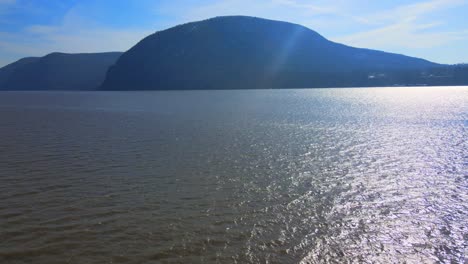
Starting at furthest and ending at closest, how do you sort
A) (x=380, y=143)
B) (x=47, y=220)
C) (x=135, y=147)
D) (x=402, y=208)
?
(x=380, y=143) → (x=135, y=147) → (x=402, y=208) → (x=47, y=220)

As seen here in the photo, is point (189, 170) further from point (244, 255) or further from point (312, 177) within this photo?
point (244, 255)

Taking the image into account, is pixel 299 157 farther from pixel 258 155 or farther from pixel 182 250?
pixel 182 250

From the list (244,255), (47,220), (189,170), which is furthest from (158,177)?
(244,255)

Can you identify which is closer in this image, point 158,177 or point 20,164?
point 158,177

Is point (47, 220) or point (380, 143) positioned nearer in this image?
point (47, 220)

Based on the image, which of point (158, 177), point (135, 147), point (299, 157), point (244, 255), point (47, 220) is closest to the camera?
point (244, 255)

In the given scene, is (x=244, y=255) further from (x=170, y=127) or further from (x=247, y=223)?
(x=170, y=127)

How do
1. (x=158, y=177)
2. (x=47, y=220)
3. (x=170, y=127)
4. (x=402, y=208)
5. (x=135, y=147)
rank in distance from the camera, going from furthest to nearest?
(x=170, y=127)
(x=135, y=147)
(x=158, y=177)
(x=402, y=208)
(x=47, y=220)

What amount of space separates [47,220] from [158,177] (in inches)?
385

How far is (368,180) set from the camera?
27.6 metres

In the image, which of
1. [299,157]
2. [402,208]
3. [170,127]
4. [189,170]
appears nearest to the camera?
[402,208]

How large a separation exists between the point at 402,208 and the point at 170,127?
147 feet

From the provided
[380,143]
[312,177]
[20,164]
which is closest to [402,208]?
[312,177]

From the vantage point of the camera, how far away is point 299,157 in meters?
36.0
